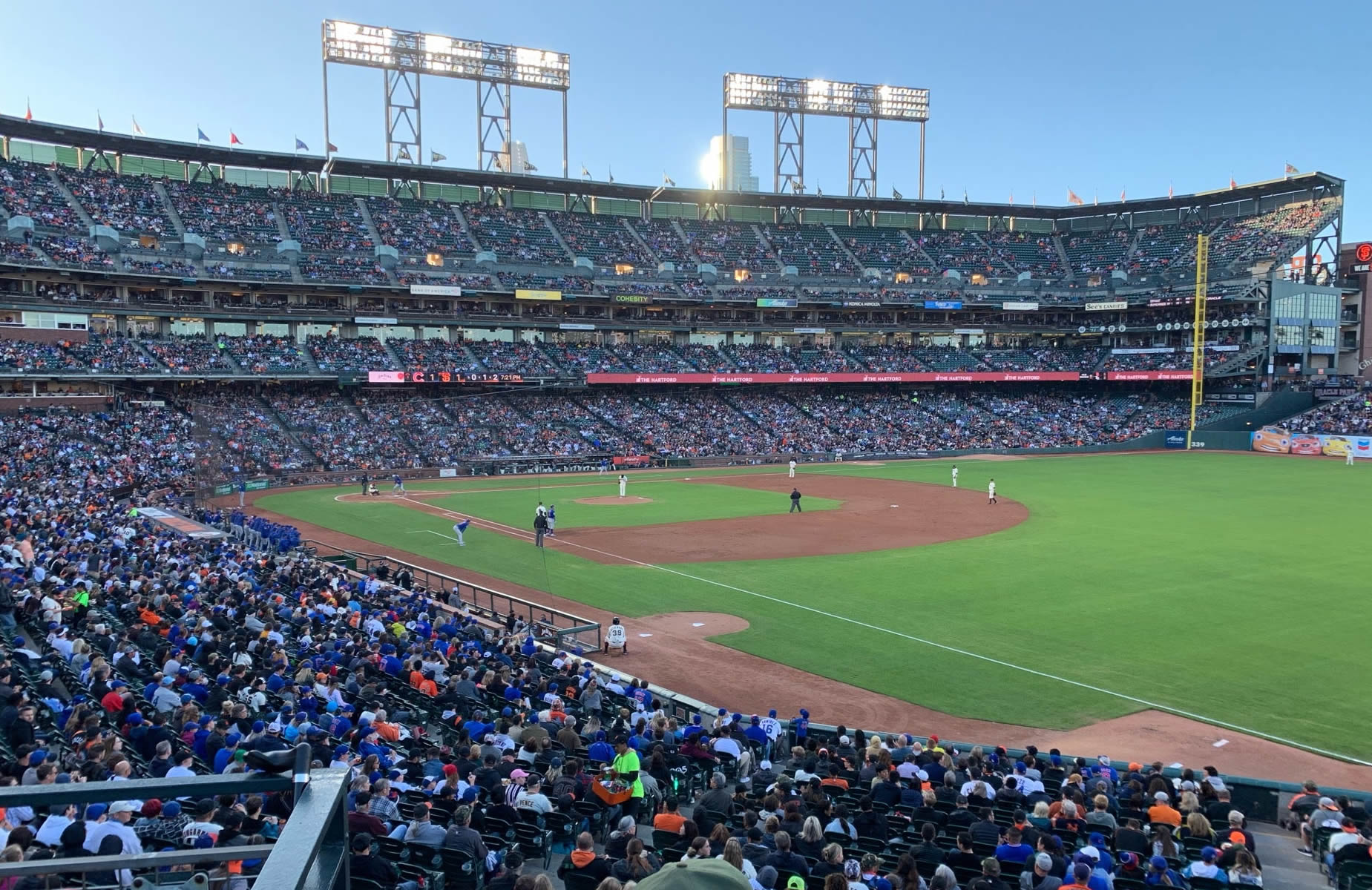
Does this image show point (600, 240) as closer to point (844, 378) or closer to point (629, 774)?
point (844, 378)

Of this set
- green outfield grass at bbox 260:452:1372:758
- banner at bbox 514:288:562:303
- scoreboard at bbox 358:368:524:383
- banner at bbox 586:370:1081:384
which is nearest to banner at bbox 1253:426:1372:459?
banner at bbox 586:370:1081:384

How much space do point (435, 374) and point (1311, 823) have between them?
2455 inches

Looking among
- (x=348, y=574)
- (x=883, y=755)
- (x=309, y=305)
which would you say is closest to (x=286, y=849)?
(x=883, y=755)

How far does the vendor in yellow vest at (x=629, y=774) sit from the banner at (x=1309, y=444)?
70.3 m

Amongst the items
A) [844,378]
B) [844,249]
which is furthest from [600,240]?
[844,378]

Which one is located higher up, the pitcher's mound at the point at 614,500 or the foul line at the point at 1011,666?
the foul line at the point at 1011,666

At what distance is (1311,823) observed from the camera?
11.2m

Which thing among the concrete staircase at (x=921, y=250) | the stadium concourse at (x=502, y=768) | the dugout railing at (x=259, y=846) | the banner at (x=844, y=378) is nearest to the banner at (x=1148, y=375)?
the banner at (x=844, y=378)

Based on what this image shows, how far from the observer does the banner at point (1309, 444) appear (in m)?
67.2

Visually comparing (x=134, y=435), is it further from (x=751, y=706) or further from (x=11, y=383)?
(x=751, y=706)

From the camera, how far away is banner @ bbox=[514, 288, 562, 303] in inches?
2906

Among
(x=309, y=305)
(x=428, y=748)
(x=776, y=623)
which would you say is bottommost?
(x=776, y=623)

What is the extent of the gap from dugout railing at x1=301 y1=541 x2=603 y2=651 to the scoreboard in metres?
34.0

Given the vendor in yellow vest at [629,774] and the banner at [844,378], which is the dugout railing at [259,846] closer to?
the vendor in yellow vest at [629,774]
